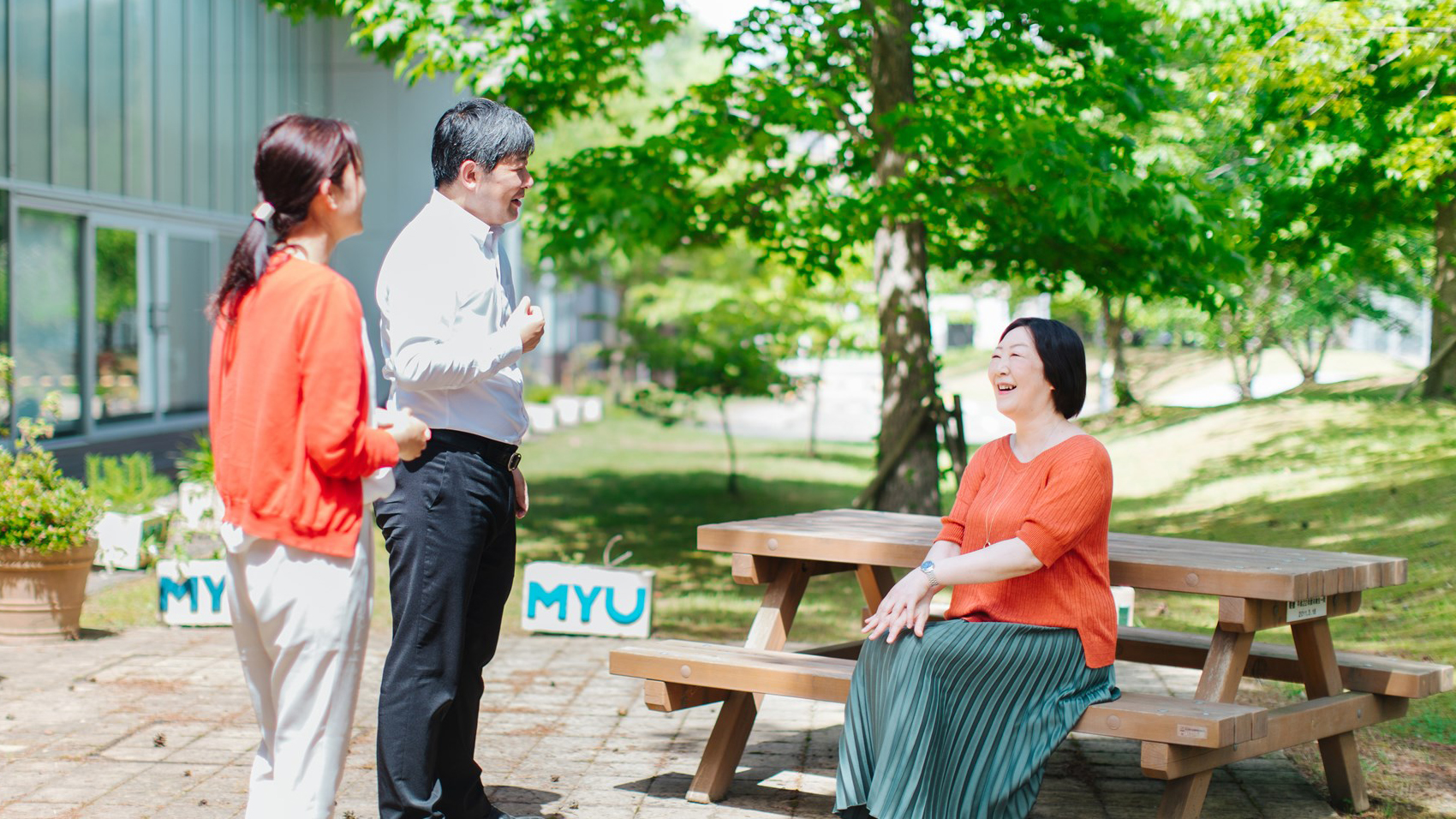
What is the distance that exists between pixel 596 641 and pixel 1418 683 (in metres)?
4.15

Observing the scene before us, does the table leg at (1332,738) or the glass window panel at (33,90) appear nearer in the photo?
the table leg at (1332,738)

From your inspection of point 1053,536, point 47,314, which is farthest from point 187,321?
point 1053,536

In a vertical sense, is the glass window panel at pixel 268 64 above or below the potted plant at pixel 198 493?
above

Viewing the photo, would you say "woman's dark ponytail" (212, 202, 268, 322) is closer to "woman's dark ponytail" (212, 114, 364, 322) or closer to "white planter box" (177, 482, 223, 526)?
"woman's dark ponytail" (212, 114, 364, 322)

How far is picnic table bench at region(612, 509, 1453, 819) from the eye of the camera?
12.3 ft

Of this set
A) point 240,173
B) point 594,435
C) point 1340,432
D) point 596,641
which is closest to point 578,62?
point 596,641

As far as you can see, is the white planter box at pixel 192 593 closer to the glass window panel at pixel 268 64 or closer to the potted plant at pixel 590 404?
the glass window panel at pixel 268 64

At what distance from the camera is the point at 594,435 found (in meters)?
24.1

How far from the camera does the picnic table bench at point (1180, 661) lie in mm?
3746

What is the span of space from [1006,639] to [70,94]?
13975 mm

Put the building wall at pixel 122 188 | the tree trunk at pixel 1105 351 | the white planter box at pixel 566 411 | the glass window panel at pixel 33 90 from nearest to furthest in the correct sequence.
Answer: the glass window panel at pixel 33 90
the building wall at pixel 122 188
the tree trunk at pixel 1105 351
the white planter box at pixel 566 411

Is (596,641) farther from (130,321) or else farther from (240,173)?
(240,173)

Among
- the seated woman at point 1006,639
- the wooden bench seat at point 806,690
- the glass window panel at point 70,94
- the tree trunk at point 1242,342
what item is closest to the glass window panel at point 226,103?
the glass window panel at point 70,94

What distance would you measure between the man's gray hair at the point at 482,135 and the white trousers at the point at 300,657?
1105 mm
